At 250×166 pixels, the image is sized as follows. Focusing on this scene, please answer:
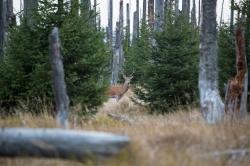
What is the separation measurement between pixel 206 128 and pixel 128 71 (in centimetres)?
2160

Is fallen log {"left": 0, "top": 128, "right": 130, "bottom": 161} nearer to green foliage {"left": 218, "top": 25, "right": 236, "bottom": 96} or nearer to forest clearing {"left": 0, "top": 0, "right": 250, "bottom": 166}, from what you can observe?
forest clearing {"left": 0, "top": 0, "right": 250, "bottom": 166}

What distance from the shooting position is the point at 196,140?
237 inches

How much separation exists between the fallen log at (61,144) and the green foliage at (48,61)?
621cm

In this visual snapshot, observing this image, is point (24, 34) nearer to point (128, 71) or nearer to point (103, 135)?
point (103, 135)

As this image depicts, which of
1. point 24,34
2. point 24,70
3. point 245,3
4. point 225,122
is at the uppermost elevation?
point 245,3

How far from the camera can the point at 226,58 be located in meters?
14.4

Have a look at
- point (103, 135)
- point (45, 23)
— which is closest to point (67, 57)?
point (45, 23)

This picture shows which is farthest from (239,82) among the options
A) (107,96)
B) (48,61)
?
(48,61)

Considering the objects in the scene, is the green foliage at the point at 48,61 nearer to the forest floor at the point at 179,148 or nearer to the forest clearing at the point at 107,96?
the forest clearing at the point at 107,96

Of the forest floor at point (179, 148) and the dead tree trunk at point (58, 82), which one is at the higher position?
the dead tree trunk at point (58, 82)

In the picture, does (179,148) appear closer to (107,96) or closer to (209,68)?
(209,68)

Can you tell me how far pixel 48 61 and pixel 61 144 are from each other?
22.4 feet

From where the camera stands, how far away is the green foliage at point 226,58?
14.3 m

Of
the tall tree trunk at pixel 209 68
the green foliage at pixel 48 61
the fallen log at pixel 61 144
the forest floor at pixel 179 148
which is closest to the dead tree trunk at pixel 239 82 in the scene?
the tall tree trunk at pixel 209 68
